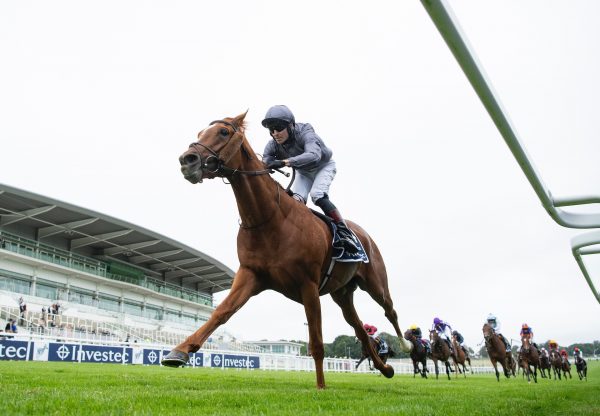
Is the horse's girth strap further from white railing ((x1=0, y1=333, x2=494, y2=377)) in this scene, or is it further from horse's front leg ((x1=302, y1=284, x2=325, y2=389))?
white railing ((x1=0, y1=333, x2=494, y2=377))

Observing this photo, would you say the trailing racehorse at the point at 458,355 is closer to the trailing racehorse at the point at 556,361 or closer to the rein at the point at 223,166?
the trailing racehorse at the point at 556,361

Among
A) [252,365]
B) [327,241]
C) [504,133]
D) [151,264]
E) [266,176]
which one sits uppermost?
[151,264]

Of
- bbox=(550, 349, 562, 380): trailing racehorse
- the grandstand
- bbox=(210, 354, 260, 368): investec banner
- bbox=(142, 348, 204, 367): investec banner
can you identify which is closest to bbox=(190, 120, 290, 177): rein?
bbox=(142, 348, 204, 367): investec banner

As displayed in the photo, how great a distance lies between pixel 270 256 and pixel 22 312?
3416 centimetres

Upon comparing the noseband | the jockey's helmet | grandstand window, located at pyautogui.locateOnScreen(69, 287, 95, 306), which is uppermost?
grandstand window, located at pyautogui.locateOnScreen(69, 287, 95, 306)

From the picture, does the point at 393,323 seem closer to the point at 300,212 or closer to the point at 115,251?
the point at 300,212

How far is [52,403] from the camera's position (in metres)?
3.39

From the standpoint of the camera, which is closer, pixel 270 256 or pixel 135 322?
pixel 270 256

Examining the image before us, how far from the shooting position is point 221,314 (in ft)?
15.5

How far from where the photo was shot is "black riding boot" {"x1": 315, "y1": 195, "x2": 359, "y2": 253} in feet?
20.7

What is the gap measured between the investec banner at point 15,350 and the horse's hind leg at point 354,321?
1434 cm

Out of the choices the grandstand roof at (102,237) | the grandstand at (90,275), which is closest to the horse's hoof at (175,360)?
the grandstand at (90,275)

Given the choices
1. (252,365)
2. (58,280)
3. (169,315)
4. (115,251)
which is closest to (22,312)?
(58,280)

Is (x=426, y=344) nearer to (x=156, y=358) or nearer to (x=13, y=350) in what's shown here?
(x=156, y=358)
